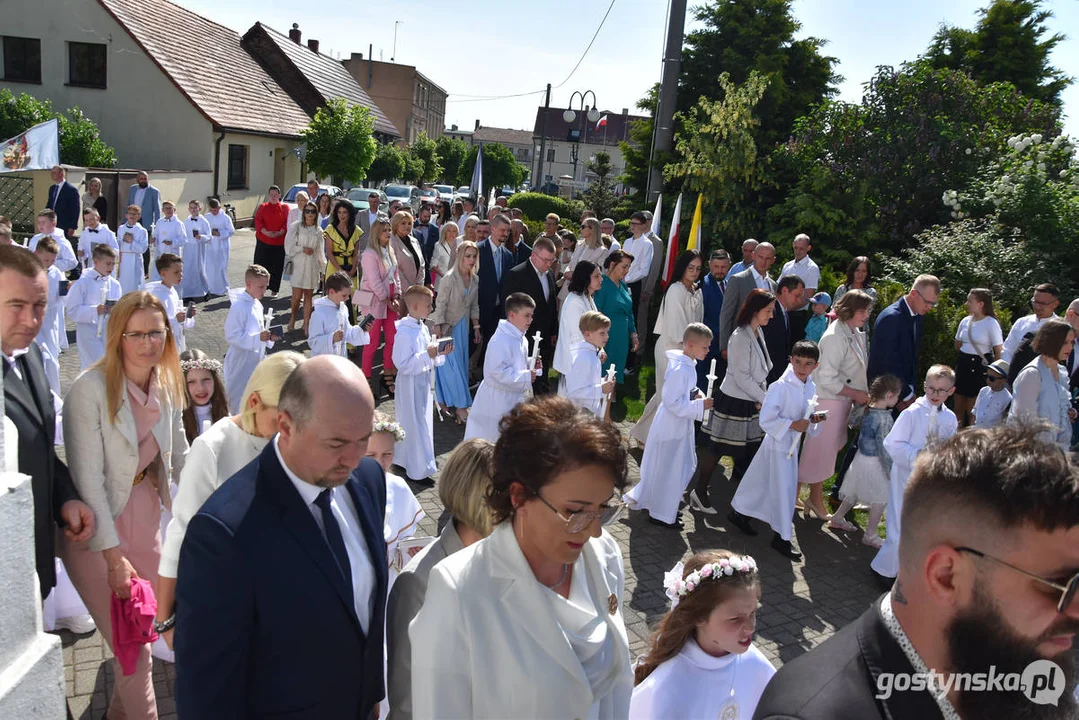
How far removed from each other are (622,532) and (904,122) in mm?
12853

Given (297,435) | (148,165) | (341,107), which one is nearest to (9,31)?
(148,165)

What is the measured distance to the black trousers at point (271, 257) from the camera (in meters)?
15.9

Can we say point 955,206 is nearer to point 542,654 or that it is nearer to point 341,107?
point 542,654

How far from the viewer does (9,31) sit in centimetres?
2906

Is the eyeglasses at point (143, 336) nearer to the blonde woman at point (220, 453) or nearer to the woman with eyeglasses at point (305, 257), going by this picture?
the blonde woman at point (220, 453)

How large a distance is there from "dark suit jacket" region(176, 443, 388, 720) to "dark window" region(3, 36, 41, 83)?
33.2 metres

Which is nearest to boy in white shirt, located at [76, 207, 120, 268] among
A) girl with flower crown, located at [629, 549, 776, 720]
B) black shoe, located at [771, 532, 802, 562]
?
black shoe, located at [771, 532, 802, 562]

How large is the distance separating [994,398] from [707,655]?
6.11m

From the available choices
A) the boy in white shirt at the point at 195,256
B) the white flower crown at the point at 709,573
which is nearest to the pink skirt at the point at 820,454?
the white flower crown at the point at 709,573

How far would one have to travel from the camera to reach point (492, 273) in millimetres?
10953

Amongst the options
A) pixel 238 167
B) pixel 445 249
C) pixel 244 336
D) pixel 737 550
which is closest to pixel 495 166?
pixel 238 167

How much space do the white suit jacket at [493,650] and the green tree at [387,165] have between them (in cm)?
4152

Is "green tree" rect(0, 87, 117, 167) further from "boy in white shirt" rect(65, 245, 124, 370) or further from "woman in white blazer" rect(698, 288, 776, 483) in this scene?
"woman in white blazer" rect(698, 288, 776, 483)

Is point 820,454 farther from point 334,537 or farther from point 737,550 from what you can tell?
point 334,537
